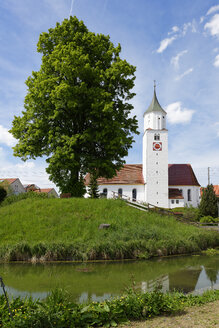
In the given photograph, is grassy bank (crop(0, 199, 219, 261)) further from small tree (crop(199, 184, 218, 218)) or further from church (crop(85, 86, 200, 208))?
church (crop(85, 86, 200, 208))

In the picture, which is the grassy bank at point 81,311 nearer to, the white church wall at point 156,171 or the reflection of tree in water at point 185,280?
the reflection of tree in water at point 185,280

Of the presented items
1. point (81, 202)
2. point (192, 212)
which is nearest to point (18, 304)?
point (81, 202)

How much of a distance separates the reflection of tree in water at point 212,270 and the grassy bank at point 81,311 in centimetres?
486

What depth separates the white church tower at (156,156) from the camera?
158 ft

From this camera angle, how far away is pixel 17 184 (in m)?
68.2

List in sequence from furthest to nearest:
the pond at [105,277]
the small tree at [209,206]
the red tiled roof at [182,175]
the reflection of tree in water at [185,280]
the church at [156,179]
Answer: the red tiled roof at [182,175]
the church at [156,179]
the small tree at [209,206]
the reflection of tree in water at [185,280]
the pond at [105,277]

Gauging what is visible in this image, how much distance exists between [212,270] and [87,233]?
7.05m

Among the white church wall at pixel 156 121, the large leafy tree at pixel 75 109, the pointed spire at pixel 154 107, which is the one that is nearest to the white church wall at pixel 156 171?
the white church wall at pixel 156 121

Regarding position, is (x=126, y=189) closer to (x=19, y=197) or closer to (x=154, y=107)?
(x=154, y=107)

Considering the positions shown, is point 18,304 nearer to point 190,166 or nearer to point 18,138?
point 18,138

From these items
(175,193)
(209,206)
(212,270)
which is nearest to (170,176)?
(175,193)

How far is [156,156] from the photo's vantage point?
162 feet

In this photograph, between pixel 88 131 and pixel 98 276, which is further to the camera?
pixel 88 131

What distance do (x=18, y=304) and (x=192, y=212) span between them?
131ft
